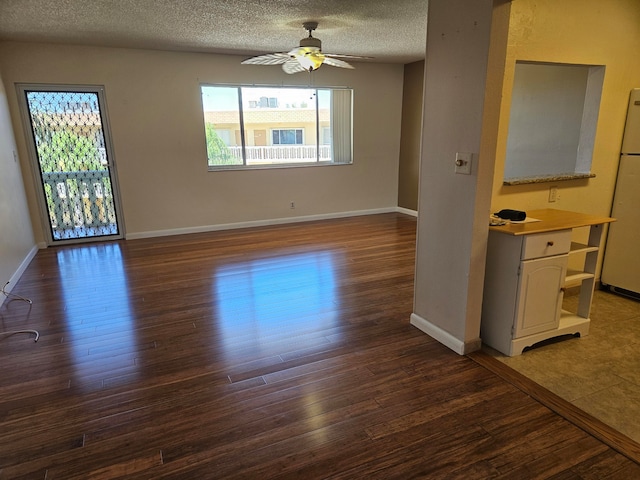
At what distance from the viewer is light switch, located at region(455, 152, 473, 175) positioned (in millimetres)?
2293

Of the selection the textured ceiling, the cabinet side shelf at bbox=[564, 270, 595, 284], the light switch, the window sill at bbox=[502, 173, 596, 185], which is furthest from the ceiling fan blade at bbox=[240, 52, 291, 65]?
the cabinet side shelf at bbox=[564, 270, 595, 284]

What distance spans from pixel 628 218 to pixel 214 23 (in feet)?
13.9

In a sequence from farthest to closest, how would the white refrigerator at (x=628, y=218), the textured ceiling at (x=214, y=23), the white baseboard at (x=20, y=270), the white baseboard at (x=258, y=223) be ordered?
1. the white baseboard at (x=258, y=223)
2. the white baseboard at (x=20, y=270)
3. the textured ceiling at (x=214, y=23)
4. the white refrigerator at (x=628, y=218)

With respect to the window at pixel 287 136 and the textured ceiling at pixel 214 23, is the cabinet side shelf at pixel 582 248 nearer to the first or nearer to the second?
the textured ceiling at pixel 214 23

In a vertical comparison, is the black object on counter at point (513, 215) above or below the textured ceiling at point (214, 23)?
below

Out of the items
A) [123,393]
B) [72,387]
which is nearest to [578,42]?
[123,393]

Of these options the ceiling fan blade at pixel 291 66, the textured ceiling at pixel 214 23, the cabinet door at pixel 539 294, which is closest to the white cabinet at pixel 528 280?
the cabinet door at pixel 539 294

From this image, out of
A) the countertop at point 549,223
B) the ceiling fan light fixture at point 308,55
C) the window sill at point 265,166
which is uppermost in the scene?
the ceiling fan light fixture at point 308,55

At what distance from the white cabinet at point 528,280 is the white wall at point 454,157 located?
0.44ft

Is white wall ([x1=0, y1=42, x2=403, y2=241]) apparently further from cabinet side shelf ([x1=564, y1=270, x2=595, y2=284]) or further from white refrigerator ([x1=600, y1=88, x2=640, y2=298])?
cabinet side shelf ([x1=564, y1=270, x2=595, y2=284])

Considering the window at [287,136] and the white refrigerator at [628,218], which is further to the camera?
the window at [287,136]

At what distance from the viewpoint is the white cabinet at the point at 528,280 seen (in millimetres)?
2406

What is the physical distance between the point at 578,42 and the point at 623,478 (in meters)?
2.79

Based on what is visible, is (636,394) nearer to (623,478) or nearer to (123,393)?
(623,478)
